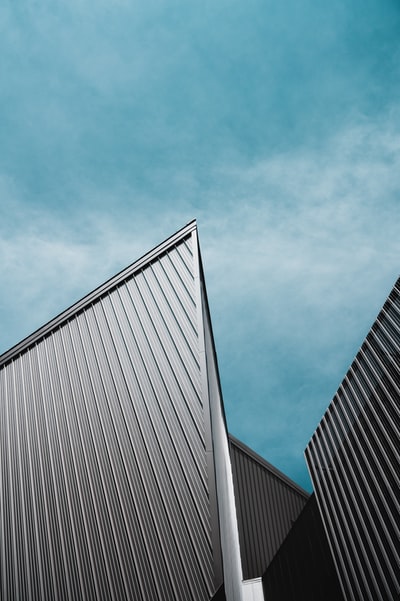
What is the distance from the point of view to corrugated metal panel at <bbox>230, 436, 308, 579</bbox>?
20656 mm

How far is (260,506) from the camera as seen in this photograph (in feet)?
75.0

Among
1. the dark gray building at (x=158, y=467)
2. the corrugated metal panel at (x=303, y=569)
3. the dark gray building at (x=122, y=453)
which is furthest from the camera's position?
the corrugated metal panel at (x=303, y=569)

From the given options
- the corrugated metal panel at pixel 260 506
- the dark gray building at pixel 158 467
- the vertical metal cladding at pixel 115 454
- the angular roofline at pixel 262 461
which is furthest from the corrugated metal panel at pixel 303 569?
the angular roofline at pixel 262 461

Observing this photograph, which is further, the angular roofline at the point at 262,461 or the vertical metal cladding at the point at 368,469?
the angular roofline at the point at 262,461

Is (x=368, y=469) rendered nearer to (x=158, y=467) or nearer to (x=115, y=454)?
(x=158, y=467)

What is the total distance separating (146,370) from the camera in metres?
14.0

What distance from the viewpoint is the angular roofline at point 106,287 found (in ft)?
56.5

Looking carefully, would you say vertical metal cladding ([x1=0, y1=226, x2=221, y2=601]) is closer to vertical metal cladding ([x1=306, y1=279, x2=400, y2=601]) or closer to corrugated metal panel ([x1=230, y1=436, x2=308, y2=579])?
vertical metal cladding ([x1=306, y1=279, x2=400, y2=601])

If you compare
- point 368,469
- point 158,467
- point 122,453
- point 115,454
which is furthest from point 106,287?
point 368,469

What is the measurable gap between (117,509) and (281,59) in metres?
71.4

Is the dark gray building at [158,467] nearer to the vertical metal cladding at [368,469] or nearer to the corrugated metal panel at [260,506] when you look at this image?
the vertical metal cladding at [368,469]

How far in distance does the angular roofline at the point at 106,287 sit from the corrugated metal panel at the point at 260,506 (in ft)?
35.0

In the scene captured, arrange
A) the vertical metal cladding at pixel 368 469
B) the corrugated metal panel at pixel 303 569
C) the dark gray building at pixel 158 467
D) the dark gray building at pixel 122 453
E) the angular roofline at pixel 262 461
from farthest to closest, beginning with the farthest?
the angular roofline at pixel 262 461 < the corrugated metal panel at pixel 303 569 < the vertical metal cladding at pixel 368 469 < the dark gray building at pixel 158 467 < the dark gray building at pixel 122 453

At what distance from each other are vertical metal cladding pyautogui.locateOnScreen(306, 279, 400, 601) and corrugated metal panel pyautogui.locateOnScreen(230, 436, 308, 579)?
24.3ft
